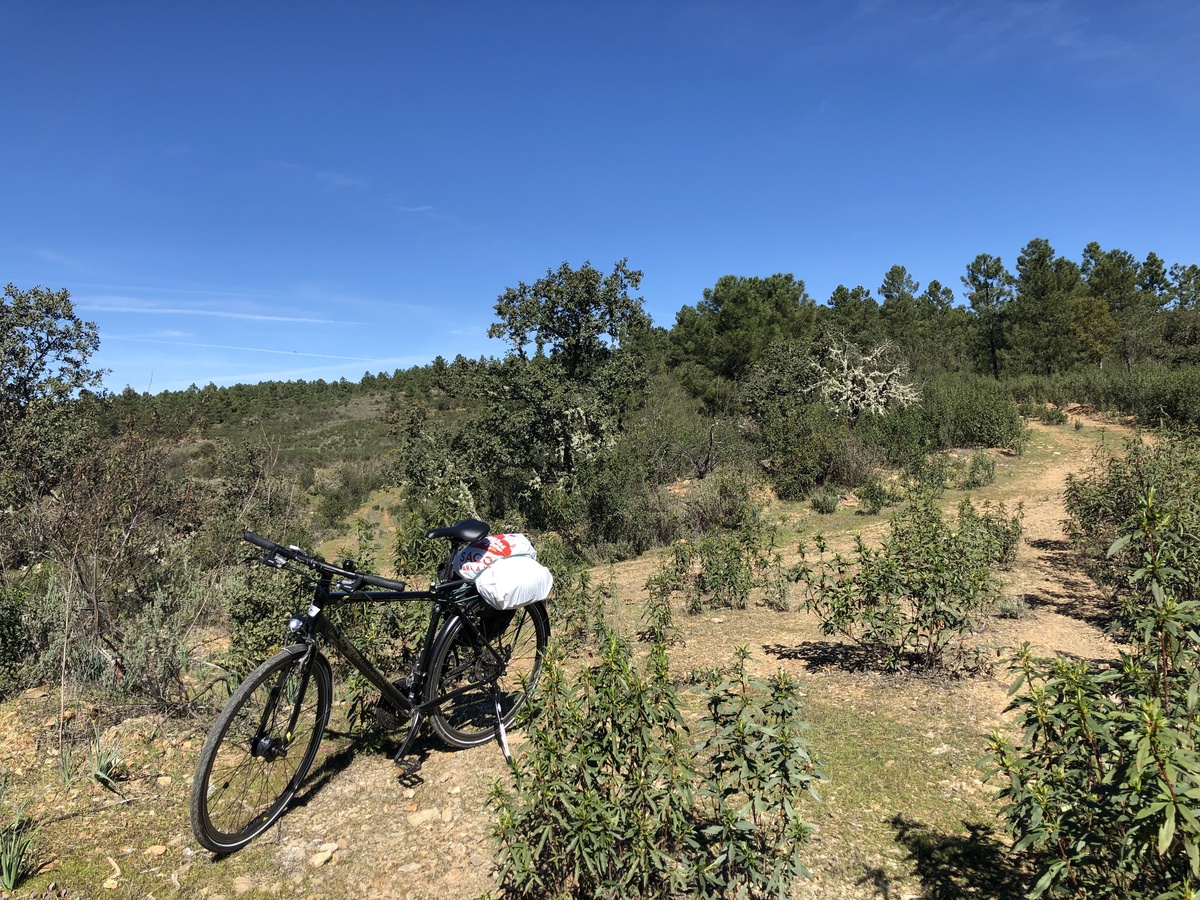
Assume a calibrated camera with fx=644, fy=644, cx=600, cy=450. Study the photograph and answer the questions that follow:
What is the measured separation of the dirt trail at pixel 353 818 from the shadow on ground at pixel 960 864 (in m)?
0.07

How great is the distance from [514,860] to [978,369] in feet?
104

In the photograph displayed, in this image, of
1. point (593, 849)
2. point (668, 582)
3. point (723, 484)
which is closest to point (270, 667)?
point (593, 849)

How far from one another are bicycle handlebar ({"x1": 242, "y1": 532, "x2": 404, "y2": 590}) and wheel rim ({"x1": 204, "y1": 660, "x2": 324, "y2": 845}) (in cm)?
39

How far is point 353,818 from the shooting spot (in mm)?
2746

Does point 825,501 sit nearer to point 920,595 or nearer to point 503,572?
point 920,595

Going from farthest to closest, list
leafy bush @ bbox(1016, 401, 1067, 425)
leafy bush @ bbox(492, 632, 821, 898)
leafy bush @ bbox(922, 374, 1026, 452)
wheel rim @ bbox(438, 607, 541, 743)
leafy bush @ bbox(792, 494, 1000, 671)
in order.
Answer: leafy bush @ bbox(1016, 401, 1067, 425)
leafy bush @ bbox(922, 374, 1026, 452)
leafy bush @ bbox(792, 494, 1000, 671)
wheel rim @ bbox(438, 607, 541, 743)
leafy bush @ bbox(492, 632, 821, 898)

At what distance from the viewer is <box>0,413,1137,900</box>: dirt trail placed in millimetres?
2354

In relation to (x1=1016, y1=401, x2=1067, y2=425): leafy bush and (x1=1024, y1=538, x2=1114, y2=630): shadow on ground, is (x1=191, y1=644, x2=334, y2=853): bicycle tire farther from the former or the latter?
(x1=1016, y1=401, x2=1067, y2=425): leafy bush

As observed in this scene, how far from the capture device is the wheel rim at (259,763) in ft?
8.34

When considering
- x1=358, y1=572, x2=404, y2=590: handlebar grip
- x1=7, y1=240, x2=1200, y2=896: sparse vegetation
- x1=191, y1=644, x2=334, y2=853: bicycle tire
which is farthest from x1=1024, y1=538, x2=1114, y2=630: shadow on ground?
x1=191, y1=644, x2=334, y2=853: bicycle tire

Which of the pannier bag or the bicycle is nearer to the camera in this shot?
the bicycle

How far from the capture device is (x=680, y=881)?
71.1 inches

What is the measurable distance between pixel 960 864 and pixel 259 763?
9.07 ft

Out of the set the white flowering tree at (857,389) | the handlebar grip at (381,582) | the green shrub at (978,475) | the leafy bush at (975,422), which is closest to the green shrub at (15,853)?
the handlebar grip at (381,582)
